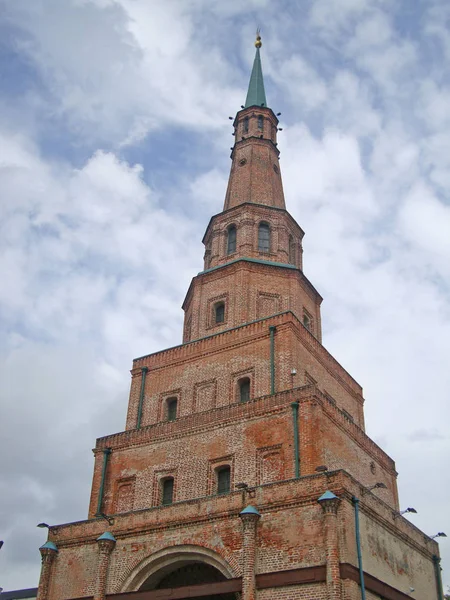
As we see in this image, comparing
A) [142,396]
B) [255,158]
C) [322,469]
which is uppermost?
[255,158]

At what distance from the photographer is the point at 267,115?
40156 mm

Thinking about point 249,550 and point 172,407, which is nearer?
point 249,550

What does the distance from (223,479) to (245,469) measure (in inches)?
46.4

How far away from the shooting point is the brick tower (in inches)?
848

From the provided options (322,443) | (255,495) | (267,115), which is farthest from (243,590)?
(267,115)

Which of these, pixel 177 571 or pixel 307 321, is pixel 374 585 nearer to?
pixel 177 571

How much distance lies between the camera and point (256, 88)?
43.0 meters

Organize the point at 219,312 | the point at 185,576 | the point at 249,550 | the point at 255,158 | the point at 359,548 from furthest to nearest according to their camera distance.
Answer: the point at 255,158, the point at 219,312, the point at 185,576, the point at 249,550, the point at 359,548

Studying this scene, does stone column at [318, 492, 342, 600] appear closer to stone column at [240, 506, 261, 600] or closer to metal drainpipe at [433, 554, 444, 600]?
stone column at [240, 506, 261, 600]

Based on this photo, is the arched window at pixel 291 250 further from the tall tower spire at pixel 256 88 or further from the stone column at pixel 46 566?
the stone column at pixel 46 566

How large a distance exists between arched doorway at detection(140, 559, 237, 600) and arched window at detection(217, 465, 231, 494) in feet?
9.56

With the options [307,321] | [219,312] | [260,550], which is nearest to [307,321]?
[307,321]

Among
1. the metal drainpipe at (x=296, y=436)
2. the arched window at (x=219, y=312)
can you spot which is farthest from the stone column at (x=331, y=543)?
the arched window at (x=219, y=312)

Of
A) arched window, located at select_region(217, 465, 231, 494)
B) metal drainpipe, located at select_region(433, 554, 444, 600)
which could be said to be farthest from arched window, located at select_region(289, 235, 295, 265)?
metal drainpipe, located at select_region(433, 554, 444, 600)
